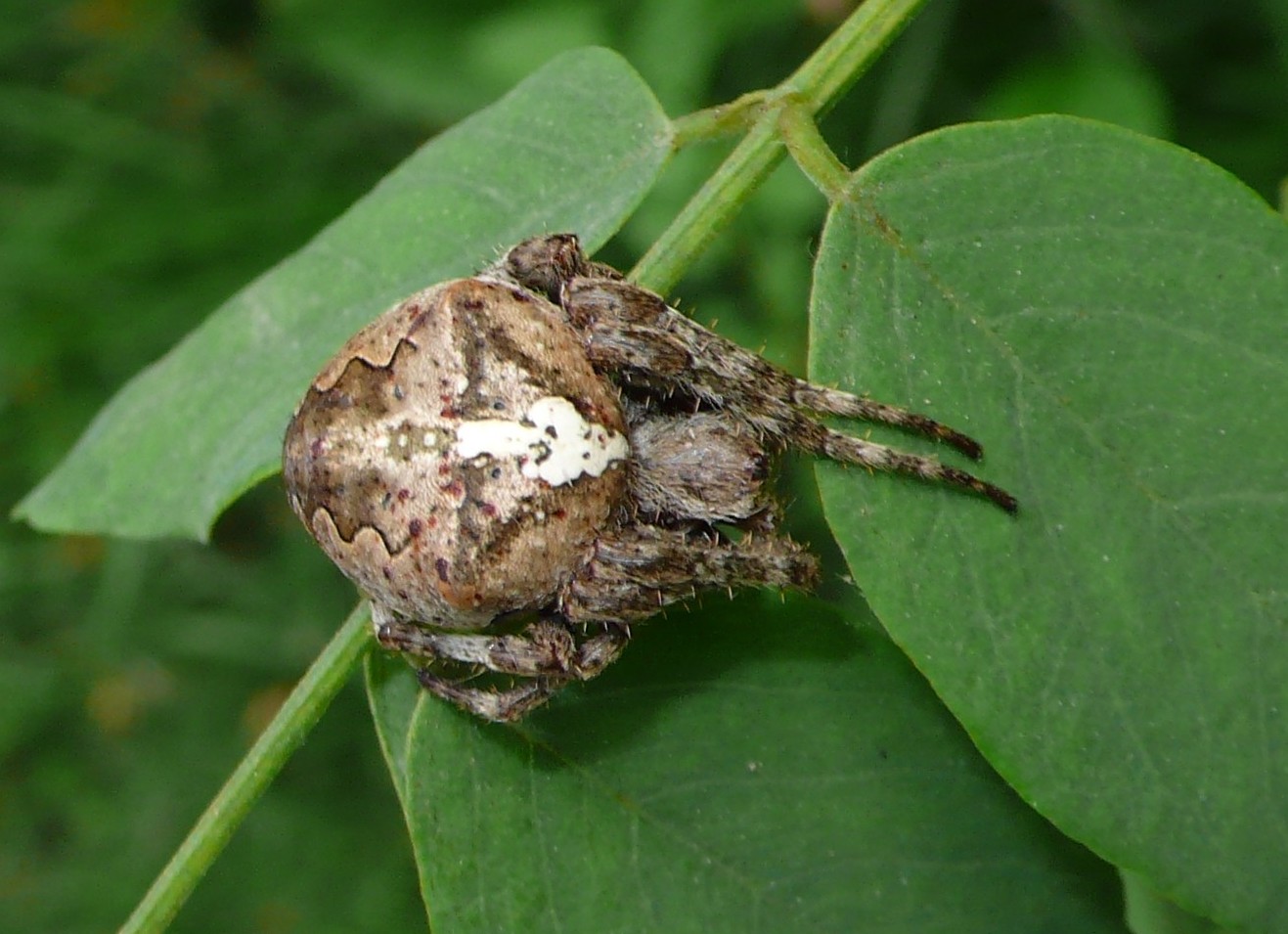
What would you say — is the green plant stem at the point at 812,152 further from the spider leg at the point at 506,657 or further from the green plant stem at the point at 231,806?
the green plant stem at the point at 231,806

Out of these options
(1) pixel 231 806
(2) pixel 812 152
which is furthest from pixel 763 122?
(1) pixel 231 806

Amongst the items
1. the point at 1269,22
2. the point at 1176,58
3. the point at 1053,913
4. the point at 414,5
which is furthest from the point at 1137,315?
the point at 414,5

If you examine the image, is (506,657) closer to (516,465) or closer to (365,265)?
(516,465)

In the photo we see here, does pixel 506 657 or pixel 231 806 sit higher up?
pixel 506 657

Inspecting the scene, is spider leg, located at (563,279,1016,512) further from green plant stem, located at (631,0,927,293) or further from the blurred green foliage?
the blurred green foliage

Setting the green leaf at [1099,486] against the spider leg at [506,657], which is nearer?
the green leaf at [1099,486]

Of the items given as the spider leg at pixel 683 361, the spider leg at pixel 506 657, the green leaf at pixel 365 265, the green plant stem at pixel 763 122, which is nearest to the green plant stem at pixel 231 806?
the spider leg at pixel 506 657

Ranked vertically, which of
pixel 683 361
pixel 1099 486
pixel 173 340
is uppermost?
pixel 1099 486

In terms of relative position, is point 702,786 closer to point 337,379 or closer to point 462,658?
point 462,658
